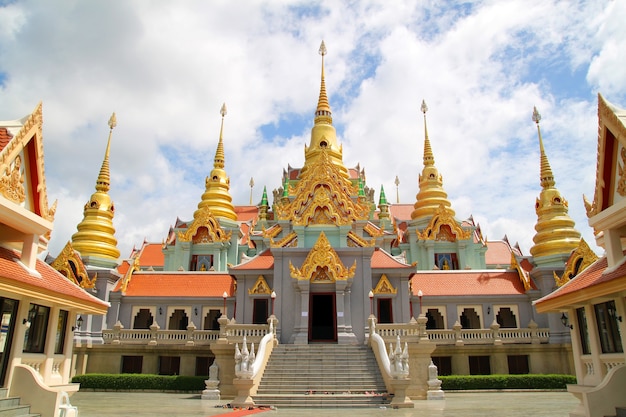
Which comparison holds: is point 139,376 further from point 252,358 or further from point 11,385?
point 11,385

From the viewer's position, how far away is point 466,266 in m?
36.8

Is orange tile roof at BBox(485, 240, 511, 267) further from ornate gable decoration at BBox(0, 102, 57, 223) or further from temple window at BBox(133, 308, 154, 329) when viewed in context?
ornate gable decoration at BBox(0, 102, 57, 223)

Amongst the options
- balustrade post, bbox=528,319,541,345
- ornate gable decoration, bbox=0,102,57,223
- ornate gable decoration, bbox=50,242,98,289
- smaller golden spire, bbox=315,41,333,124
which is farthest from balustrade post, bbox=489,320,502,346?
smaller golden spire, bbox=315,41,333,124

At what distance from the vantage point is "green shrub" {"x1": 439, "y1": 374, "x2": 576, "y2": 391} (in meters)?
22.6

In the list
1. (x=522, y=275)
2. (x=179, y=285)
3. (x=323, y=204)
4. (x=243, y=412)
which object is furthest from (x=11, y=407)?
(x=522, y=275)

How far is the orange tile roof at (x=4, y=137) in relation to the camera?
413 inches

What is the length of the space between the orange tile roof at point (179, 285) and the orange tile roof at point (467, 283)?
10567 mm

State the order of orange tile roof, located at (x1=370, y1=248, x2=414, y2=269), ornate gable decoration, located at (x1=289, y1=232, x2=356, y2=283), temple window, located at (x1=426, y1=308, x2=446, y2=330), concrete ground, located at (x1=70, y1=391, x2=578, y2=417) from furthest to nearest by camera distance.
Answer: temple window, located at (x1=426, y1=308, x2=446, y2=330) < orange tile roof, located at (x1=370, y1=248, x2=414, y2=269) < ornate gable decoration, located at (x1=289, y1=232, x2=356, y2=283) < concrete ground, located at (x1=70, y1=391, x2=578, y2=417)

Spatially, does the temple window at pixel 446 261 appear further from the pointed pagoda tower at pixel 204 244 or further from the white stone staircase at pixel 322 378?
the white stone staircase at pixel 322 378

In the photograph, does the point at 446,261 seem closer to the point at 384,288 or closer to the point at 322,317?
the point at 384,288

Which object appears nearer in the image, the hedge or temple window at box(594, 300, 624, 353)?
temple window at box(594, 300, 624, 353)

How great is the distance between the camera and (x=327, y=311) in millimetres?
23844

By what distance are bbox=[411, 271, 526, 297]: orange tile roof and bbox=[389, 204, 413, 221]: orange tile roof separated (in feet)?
51.6

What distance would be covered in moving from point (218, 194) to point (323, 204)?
1824cm
